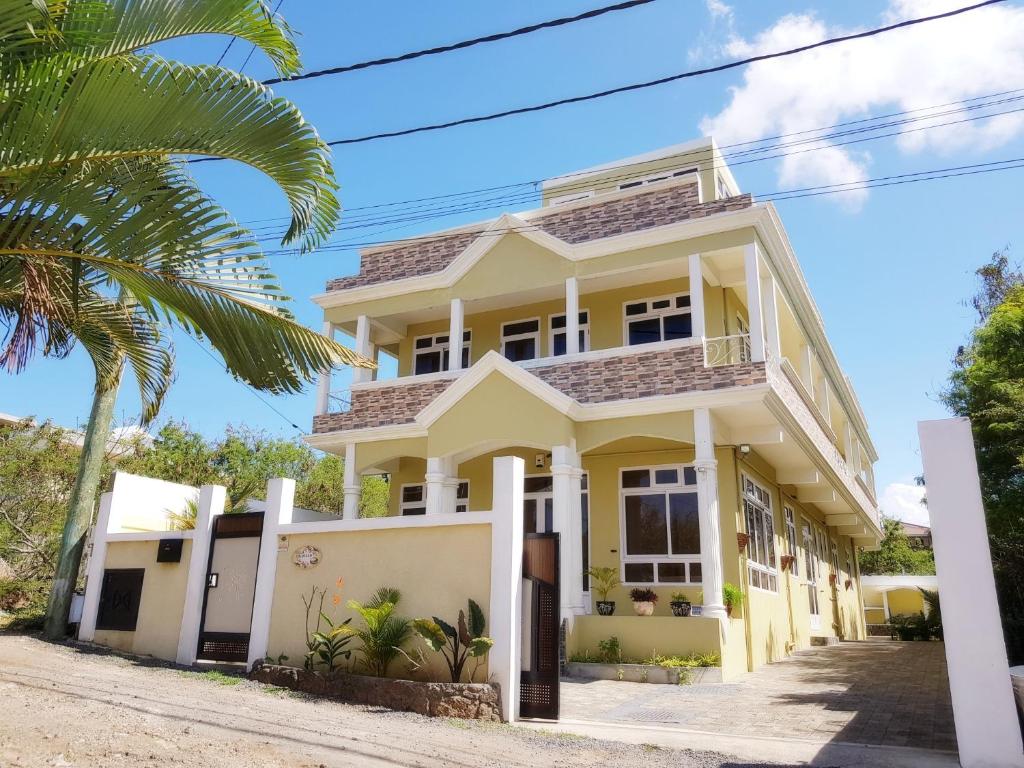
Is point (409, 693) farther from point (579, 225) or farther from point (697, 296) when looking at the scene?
point (579, 225)

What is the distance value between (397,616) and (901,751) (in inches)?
203

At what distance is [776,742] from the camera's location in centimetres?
672

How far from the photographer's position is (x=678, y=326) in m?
14.8

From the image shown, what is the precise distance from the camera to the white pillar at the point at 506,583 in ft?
25.3

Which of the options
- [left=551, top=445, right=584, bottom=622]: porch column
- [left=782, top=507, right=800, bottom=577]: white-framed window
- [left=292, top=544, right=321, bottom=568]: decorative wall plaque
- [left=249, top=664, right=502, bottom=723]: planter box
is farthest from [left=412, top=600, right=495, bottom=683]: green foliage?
[left=782, top=507, right=800, bottom=577]: white-framed window

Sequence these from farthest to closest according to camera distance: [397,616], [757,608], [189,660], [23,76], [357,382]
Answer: [357,382] < [757,608] < [189,660] < [397,616] < [23,76]

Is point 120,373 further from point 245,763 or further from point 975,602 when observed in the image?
point 975,602

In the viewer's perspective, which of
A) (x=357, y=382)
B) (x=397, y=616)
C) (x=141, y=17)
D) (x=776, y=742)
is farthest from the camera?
(x=357, y=382)

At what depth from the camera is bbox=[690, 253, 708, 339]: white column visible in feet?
41.4

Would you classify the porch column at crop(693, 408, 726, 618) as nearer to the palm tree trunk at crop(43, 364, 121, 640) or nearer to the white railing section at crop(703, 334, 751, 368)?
the white railing section at crop(703, 334, 751, 368)

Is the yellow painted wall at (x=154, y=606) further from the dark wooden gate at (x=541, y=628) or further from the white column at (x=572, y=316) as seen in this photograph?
the white column at (x=572, y=316)

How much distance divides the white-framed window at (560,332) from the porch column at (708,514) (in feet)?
12.9

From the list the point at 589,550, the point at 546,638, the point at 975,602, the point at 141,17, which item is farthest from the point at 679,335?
the point at 141,17

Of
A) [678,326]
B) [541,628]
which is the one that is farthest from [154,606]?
[678,326]
